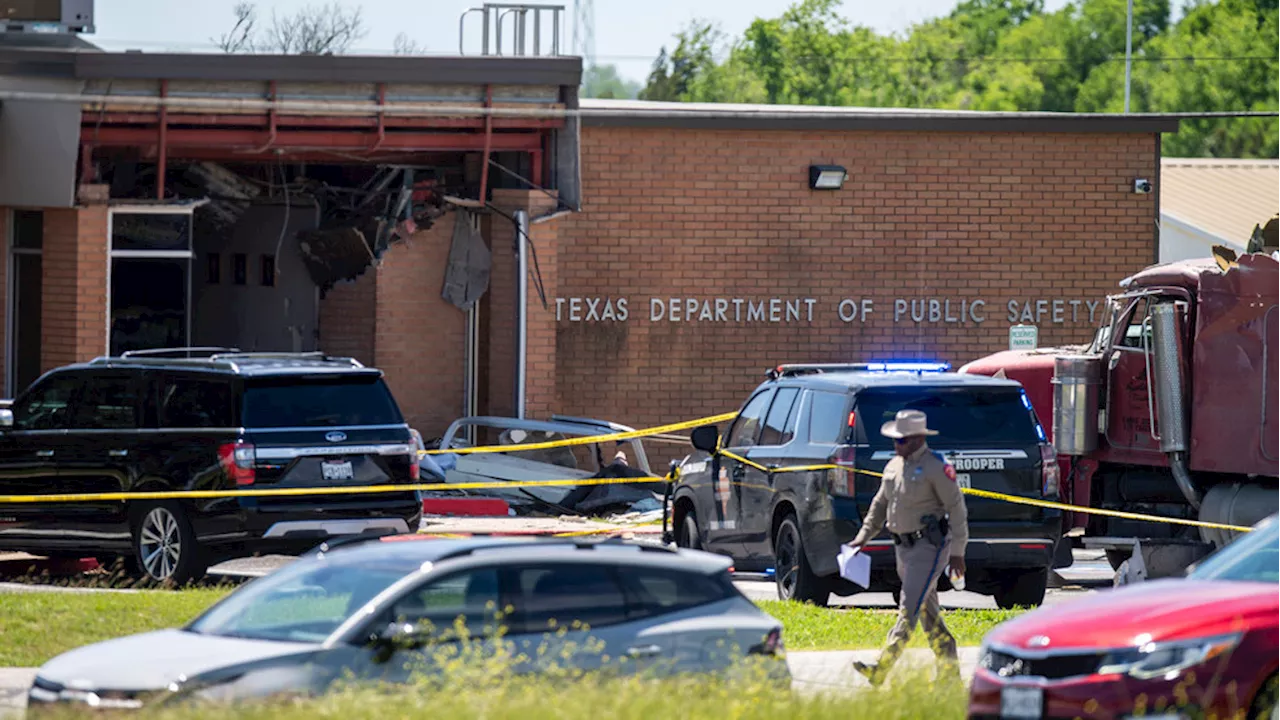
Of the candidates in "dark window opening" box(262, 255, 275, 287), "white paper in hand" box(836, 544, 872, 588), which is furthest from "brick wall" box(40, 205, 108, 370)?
"white paper in hand" box(836, 544, 872, 588)

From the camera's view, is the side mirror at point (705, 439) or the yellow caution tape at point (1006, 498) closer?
the yellow caution tape at point (1006, 498)

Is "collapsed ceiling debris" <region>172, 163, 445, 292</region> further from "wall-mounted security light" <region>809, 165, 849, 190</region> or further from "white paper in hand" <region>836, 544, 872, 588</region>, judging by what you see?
"white paper in hand" <region>836, 544, 872, 588</region>

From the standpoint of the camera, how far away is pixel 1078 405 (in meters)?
16.8

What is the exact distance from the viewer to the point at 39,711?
8.29 m

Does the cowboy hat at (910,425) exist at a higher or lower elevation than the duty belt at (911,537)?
higher

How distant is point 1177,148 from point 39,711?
7930 centimetres

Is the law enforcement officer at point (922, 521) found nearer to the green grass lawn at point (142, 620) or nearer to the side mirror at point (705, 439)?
the green grass lawn at point (142, 620)

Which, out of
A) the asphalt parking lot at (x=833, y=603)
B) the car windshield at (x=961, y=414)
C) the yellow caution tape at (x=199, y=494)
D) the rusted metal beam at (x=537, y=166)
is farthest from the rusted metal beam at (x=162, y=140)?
the car windshield at (x=961, y=414)

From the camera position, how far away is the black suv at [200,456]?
49.0 ft

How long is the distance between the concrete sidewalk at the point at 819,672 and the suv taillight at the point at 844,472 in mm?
1716

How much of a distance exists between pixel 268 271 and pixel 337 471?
1128 centimetres

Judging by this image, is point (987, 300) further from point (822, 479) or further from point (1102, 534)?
point (822, 479)

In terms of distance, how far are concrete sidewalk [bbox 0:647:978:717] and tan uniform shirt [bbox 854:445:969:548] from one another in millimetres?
732

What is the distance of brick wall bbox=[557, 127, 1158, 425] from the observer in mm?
24859
